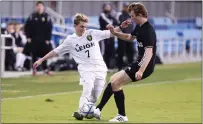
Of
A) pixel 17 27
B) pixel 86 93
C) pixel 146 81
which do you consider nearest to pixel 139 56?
pixel 86 93

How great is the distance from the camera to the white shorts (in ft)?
41.6

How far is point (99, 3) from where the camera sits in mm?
30375

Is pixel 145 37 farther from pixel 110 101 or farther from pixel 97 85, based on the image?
pixel 110 101

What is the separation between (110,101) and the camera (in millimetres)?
16109

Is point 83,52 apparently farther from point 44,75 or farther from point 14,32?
point 14,32

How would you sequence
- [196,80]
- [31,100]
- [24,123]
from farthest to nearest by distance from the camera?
[196,80] → [31,100] → [24,123]

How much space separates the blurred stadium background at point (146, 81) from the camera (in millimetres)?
13828

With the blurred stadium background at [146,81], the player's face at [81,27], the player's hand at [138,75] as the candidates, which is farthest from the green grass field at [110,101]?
the player's face at [81,27]

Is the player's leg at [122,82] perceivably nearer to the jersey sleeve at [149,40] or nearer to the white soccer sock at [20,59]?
the jersey sleeve at [149,40]

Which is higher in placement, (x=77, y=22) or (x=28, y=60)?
(x=77, y=22)

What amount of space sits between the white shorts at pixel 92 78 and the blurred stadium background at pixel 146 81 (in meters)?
0.62

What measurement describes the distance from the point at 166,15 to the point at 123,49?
1093cm

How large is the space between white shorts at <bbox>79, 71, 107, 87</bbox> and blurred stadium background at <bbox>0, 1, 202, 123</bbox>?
0.62m

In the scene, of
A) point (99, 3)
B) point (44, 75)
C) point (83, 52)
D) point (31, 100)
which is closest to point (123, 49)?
point (44, 75)
